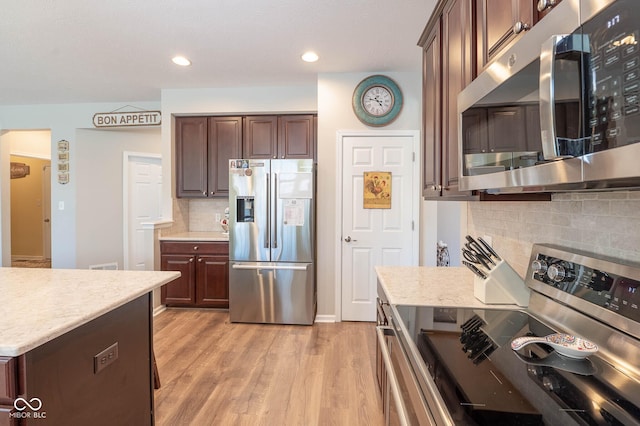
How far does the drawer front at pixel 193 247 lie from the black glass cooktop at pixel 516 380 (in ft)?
9.75

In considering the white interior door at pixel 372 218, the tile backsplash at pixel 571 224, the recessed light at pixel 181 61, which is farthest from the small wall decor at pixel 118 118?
the tile backsplash at pixel 571 224

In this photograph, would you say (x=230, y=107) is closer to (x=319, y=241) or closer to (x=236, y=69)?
(x=236, y=69)

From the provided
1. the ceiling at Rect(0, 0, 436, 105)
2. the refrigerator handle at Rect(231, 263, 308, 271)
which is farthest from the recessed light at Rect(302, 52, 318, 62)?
the refrigerator handle at Rect(231, 263, 308, 271)

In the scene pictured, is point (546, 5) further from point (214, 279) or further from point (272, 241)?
point (214, 279)

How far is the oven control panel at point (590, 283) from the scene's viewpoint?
876mm

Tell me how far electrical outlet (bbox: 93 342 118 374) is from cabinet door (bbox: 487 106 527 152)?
1613 mm

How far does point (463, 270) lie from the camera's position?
200 centimetres

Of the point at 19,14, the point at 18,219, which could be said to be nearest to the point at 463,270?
the point at 19,14

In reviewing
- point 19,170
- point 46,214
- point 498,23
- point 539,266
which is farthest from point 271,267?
point 19,170

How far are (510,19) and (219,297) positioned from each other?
360cm

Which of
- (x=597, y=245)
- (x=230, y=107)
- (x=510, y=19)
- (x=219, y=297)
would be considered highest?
(x=230, y=107)

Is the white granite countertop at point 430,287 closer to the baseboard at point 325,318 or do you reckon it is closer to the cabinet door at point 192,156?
the baseboard at point 325,318

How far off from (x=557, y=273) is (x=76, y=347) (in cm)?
169

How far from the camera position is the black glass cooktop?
67 centimetres
